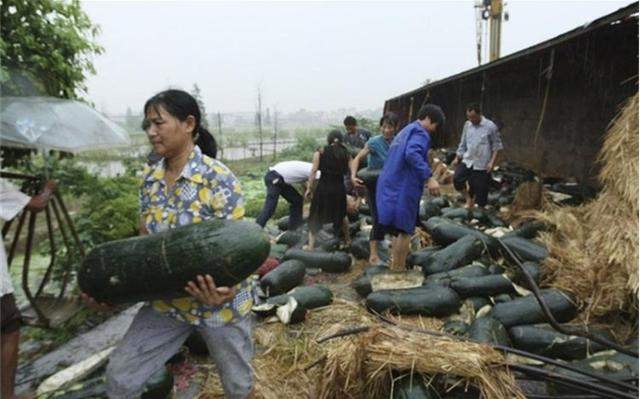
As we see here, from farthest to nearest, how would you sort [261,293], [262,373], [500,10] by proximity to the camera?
[500,10], [261,293], [262,373]

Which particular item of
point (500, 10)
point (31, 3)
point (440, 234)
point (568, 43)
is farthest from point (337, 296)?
point (500, 10)

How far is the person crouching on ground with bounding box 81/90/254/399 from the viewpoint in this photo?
2.29 meters

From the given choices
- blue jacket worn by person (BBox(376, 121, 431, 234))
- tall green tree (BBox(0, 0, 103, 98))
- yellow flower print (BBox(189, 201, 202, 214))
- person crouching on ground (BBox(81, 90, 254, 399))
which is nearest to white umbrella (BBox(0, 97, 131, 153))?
tall green tree (BBox(0, 0, 103, 98))

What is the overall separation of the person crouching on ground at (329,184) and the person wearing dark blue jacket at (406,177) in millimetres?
1329

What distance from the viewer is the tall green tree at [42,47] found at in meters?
4.27

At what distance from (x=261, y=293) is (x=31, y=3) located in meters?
3.74

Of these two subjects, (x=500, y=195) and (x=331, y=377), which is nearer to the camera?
(x=331, y=377)

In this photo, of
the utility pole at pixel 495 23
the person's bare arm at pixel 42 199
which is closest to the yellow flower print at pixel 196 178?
the person's bare arm at pixel 42 199

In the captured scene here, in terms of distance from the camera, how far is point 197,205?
2.34 m

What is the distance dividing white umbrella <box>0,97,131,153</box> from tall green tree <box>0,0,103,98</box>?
0.83ft

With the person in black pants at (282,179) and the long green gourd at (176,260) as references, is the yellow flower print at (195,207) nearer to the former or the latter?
the long green gourd at (176,260)

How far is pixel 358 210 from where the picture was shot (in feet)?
28.9

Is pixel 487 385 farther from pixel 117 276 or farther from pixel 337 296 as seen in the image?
pixel 337 296

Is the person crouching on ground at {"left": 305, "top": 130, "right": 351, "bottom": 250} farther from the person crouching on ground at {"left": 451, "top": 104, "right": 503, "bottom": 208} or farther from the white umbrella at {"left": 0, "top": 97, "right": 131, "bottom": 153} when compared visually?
the white umbrella at {"left": 0, "top": 97, "right": 131, "bottom": 153}
